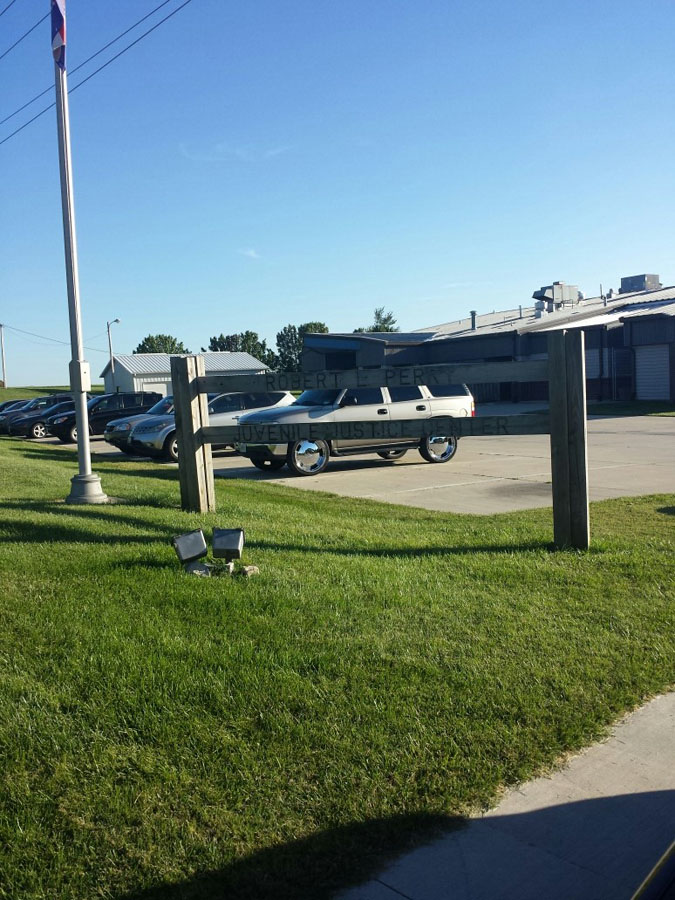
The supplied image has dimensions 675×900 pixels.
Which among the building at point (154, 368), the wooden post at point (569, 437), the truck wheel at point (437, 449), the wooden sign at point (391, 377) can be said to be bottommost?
the truck wheel at point (437, 449)

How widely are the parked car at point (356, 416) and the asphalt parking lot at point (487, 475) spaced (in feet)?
1.05

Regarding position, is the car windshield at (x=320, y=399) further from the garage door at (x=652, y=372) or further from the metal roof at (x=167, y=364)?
the metal roof at (x=167, y=364)

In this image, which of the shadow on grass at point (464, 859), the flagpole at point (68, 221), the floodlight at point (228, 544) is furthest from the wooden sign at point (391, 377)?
the shadow on grass at point (464, 859)

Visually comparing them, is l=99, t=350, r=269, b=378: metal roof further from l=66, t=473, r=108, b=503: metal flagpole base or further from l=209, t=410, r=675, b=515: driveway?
l=66, t=473, r=108, b=503: metal flagpole base

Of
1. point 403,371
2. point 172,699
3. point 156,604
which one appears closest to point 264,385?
point 403,371

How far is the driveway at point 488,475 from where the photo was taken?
36.5 ft

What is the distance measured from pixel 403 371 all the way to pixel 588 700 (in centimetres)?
414

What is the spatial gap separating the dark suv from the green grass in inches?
633

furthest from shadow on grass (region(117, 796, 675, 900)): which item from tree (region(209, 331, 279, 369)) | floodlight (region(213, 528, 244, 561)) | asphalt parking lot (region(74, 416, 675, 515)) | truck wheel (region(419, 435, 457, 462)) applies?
tree (region(209, 331, 279, 369))

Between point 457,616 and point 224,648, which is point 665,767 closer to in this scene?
point 457,616

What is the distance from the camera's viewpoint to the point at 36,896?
8.57ft

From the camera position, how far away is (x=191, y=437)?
850cm

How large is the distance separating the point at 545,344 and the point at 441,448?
2961 centimetres

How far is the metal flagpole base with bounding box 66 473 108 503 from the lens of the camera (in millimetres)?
9695
